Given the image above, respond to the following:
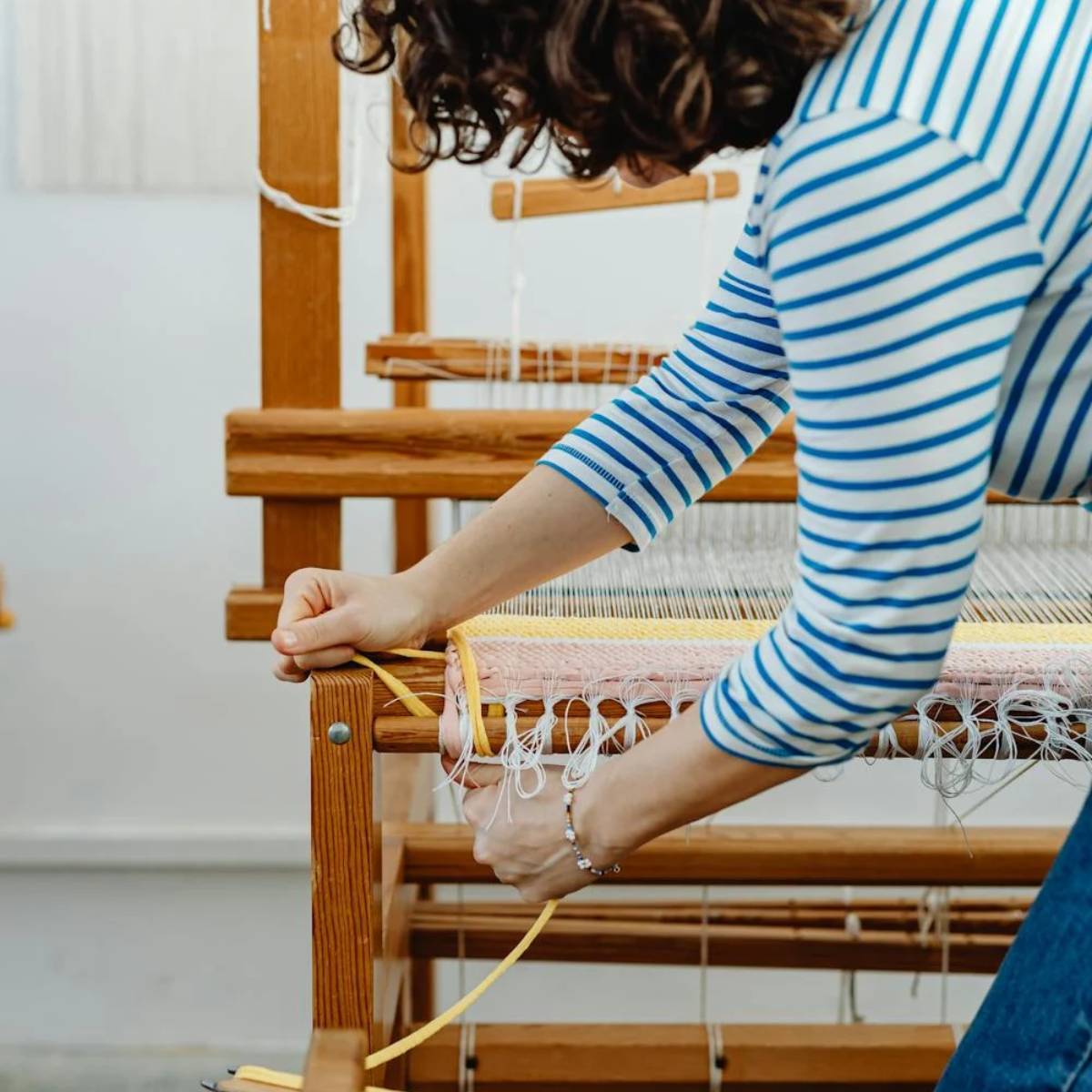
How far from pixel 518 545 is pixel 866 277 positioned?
40 centimetres

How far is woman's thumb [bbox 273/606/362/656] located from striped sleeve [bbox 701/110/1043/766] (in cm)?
32

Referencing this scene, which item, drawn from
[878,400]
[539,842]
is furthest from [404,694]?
[878,400]

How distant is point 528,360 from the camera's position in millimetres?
1444

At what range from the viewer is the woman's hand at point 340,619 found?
0.84 meters

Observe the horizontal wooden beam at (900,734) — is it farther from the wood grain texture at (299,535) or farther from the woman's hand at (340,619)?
the wood grain texture at (299,535)

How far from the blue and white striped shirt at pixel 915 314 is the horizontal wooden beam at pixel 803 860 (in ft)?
2.87

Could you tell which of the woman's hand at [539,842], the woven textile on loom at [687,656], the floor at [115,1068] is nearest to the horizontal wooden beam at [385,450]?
the woven textile on loom at [687,656]

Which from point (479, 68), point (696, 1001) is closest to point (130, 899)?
point (696, 1001)

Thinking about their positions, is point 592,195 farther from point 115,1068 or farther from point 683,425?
point 115,1068

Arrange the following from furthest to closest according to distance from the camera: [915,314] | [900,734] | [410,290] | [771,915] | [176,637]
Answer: [176,637], [410,290], [771,915], [900,734], [915,314]

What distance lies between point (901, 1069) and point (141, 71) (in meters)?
1.67

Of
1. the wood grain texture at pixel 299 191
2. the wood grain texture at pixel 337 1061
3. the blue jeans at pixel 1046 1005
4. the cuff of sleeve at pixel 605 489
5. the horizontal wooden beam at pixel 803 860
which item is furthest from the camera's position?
the horizontal wooden beam at pixel 803 860

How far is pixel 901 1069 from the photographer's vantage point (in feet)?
4.42

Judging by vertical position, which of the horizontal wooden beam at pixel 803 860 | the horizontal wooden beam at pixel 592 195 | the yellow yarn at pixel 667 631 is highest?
the horizontal wooden beam at pixel 592 195
